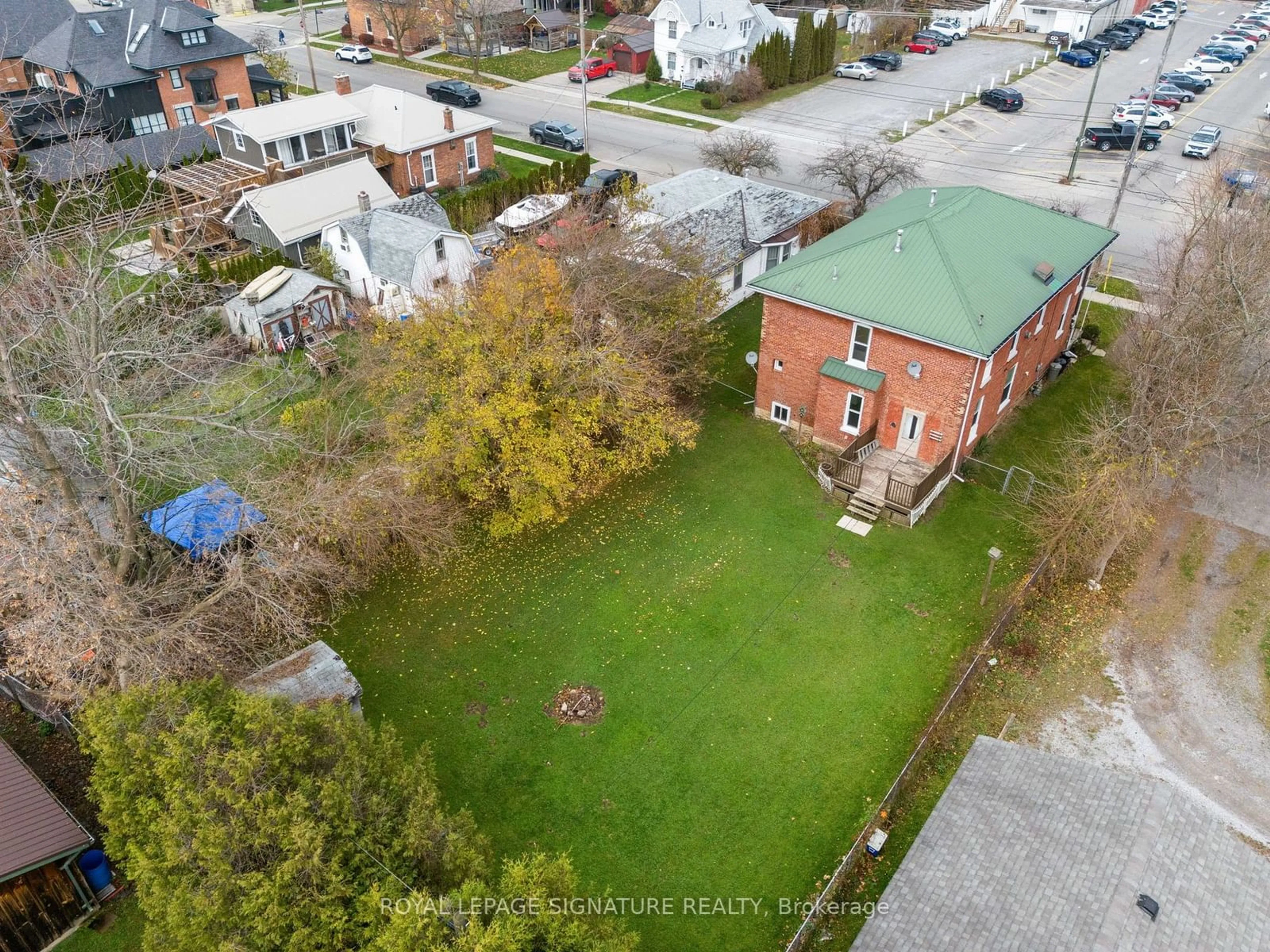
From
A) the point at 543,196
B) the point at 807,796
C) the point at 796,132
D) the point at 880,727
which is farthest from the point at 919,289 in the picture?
the point at 796,132

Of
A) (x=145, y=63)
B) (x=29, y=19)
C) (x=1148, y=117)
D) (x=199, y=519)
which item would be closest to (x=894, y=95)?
(x=1148, y=117)

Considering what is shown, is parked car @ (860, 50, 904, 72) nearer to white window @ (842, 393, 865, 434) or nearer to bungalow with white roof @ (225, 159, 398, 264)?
bungalow with white roof @ (225, 159, 398, 264)

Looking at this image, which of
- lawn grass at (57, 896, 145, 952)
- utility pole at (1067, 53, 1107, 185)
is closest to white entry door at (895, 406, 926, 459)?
lawn grass at (57, 896, 145, 952)

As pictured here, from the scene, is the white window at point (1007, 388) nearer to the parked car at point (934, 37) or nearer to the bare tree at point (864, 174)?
the bare tree at point (864, 174)

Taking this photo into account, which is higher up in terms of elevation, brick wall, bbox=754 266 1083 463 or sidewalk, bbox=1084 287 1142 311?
brick wall, bbox=754 266 1083 463

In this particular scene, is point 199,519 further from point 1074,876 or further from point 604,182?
point 604,182
